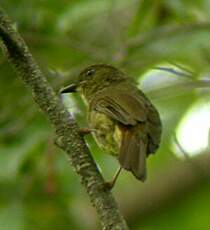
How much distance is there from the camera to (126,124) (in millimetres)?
4312

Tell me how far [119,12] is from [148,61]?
0.76 m

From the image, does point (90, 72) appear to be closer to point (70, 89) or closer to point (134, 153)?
point (70, 89)

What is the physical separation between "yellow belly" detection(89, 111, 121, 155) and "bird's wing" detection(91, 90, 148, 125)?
1.5 inches

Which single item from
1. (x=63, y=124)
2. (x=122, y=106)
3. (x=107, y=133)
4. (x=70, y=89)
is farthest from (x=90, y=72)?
(x=63, y=124)

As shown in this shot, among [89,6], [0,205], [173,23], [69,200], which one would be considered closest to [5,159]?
[0,205]

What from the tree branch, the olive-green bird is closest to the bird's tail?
the olive-green bird

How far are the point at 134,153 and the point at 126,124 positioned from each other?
0.32m

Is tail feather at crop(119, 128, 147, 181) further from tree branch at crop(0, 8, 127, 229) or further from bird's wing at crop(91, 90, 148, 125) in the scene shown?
tree branch at crop(0, 8, 127, 229)

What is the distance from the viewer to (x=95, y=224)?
6.41 m

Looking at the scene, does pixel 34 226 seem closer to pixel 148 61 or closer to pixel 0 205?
pixel 0 205

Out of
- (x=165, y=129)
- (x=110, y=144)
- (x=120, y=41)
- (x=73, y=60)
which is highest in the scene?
(x=73, y=60)

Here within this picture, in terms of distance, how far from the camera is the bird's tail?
3.85 metres

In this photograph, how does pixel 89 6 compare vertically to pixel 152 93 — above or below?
above

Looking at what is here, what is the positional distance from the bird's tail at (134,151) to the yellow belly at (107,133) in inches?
2.3
